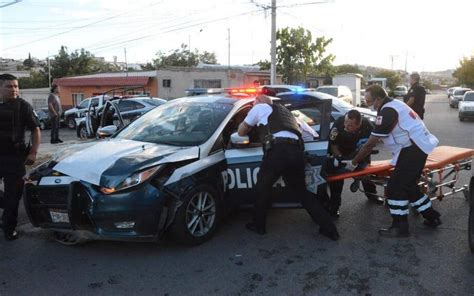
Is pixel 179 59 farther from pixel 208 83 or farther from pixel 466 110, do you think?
pixel 466 110

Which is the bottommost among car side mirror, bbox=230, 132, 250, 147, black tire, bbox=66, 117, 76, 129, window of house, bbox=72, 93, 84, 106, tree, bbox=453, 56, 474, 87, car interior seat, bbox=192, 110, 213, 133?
black tire, bbox=66, 117, 76, 129

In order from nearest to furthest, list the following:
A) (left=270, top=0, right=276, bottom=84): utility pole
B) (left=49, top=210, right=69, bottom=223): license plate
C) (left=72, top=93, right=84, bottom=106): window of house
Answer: (left=49, top=210, right=69, bottom=223): license plate
(left=270, top=0, right=276, bottom=84): utility pole
(left=72, top=93, right=84, bottom=106): window of house

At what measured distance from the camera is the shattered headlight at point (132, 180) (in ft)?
14.0

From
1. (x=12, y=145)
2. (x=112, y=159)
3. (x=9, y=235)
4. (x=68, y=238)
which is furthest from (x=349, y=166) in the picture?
(x=9, y=235)

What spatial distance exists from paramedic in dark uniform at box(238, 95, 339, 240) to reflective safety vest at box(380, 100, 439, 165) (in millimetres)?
970

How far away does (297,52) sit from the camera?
35469mm

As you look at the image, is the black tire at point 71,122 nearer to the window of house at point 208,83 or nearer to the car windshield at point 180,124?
the window of house at point 208,83

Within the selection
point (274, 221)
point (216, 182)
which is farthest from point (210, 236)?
point (274, 221)

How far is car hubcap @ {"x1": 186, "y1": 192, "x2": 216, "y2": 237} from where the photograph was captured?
466 centimetres

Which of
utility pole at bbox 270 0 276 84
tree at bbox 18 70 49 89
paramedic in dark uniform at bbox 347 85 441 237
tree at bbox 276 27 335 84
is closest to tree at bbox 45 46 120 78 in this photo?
tree at bbox 18 70 49 89

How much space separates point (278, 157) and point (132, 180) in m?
1.49

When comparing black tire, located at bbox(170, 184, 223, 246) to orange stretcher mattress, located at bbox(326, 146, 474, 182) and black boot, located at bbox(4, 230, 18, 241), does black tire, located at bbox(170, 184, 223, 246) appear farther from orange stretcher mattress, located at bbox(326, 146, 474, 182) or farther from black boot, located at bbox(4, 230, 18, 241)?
black boot, located at bbox(4, 230, 18, 241)

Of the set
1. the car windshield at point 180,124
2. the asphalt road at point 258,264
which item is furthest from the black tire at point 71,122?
the asphalt road at point 258,264

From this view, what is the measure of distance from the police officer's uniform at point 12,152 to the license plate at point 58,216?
77cm
